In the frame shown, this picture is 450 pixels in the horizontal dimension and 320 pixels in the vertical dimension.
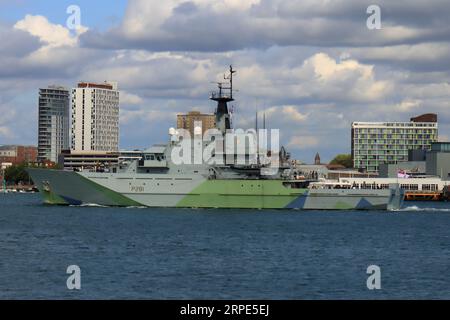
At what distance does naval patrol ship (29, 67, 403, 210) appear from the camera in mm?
70750

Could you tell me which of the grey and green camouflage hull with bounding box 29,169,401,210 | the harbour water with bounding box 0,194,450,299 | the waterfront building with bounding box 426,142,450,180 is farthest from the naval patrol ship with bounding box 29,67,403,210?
the waterfront building with bounding box 426,142,450,180

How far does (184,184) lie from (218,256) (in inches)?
1238

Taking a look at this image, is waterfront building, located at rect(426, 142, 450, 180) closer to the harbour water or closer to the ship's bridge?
the ship's bridge

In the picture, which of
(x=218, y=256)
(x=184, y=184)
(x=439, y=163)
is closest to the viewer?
(x=218, y=256)

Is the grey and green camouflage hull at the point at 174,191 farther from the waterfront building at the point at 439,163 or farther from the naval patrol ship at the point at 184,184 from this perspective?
the waterfront building at the point at 439,163

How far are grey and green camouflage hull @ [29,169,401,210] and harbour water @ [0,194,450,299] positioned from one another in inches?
224

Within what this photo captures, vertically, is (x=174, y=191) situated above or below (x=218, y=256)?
above

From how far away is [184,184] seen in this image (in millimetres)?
71000

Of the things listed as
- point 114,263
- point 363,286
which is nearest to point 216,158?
point 114,263

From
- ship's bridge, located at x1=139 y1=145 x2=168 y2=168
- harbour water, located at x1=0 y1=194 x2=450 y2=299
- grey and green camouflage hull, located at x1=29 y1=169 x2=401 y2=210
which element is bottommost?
harbour water, located at x1=0 y1=194 x2=450 y2=299

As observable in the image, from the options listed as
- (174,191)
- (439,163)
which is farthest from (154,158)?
(439,163)

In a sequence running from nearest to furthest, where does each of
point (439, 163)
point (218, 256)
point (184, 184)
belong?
point (218, 256)
point (184, 184)
point (439, 163)

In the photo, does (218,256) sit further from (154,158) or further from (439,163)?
(439,163)

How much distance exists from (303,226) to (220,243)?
12.3 metres
